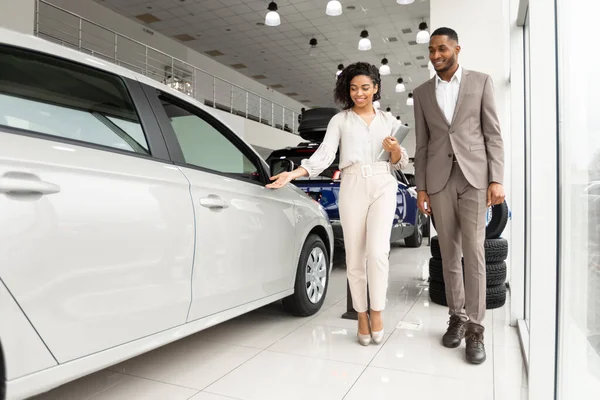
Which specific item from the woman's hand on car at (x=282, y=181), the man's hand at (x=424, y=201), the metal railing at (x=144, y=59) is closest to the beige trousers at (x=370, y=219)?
the man's hand at (x=424, y=201)

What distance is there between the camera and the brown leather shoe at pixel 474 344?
2.09 metres

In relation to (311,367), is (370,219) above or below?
above

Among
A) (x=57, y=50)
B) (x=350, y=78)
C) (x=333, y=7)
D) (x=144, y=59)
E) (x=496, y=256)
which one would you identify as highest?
(x=144, y=59)

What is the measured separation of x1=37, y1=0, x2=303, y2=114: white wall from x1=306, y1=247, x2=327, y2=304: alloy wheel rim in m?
5.66

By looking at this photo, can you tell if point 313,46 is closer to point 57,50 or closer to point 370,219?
point 370,219

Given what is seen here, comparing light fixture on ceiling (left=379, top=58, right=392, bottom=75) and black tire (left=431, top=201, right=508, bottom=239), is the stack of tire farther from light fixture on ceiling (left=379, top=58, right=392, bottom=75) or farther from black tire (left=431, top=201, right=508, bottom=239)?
light fixture on ceiling (left=379, top=58, right=392, bottom=75)

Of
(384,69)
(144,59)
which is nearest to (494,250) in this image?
(384,69)

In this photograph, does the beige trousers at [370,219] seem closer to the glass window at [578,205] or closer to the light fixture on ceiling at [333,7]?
the glass window at [578,205]

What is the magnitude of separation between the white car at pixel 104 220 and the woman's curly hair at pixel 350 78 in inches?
30.1

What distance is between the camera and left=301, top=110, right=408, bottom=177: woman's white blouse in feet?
7.66

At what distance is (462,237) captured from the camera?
2.31 metres

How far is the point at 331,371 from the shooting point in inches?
78.2

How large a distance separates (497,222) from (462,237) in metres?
0.94

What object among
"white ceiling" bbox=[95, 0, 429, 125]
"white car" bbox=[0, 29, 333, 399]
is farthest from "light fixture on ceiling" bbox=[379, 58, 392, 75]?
"white car" bbox=[0, 29, 333, 399]
